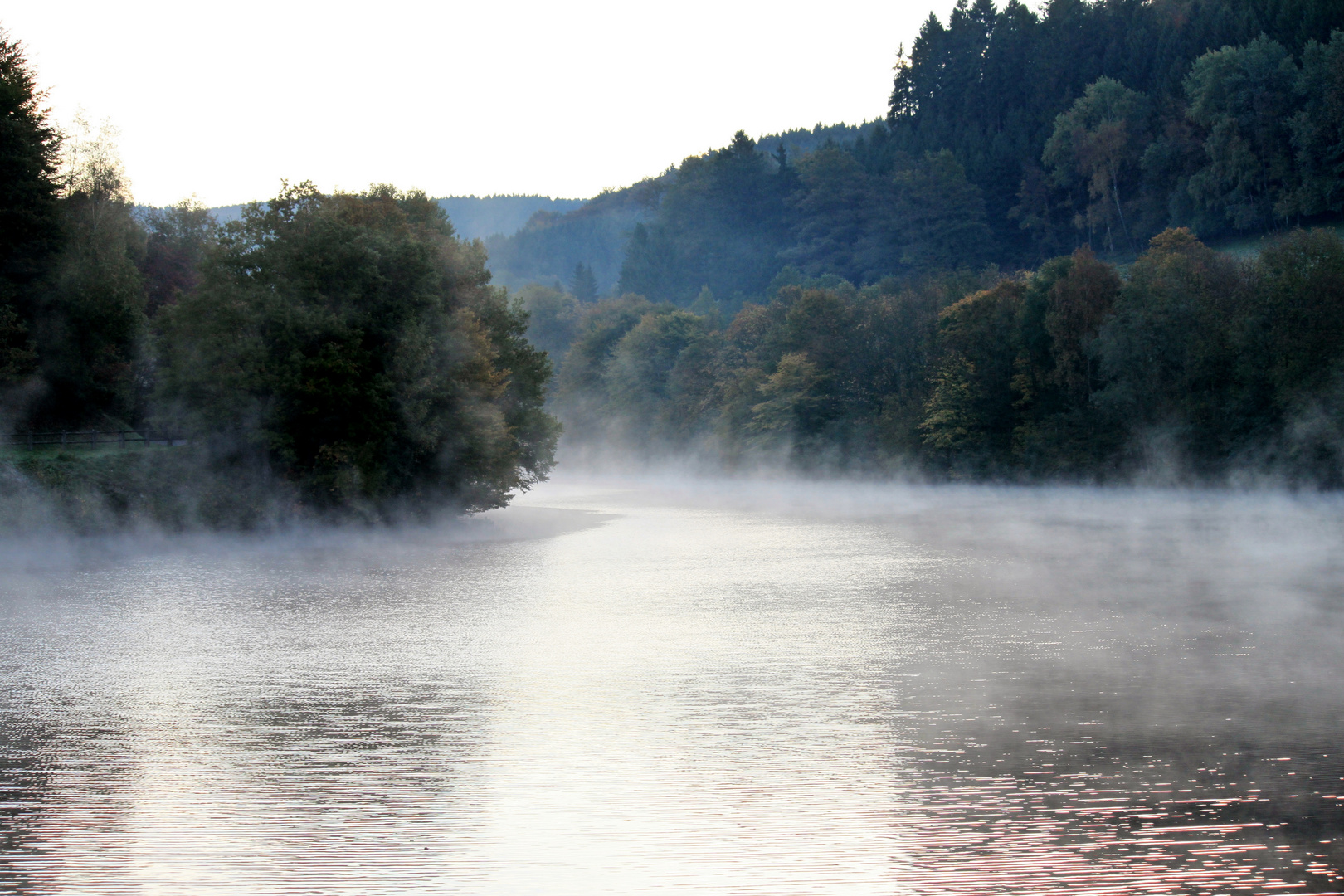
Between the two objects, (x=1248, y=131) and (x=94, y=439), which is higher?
(x=1248, y=131)

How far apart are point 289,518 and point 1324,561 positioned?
38.7 metres

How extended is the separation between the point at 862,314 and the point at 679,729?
281ft

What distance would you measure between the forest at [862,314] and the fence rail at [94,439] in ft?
4.29

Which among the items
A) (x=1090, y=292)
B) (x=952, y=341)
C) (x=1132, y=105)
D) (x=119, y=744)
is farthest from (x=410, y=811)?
(x=1132, y=105)

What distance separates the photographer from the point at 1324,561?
3678 centimetres

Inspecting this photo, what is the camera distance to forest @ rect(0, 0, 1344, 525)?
5091cm

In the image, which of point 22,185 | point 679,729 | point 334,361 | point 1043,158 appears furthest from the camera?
point 1043,158

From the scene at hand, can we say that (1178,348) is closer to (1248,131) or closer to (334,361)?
(1248,131)

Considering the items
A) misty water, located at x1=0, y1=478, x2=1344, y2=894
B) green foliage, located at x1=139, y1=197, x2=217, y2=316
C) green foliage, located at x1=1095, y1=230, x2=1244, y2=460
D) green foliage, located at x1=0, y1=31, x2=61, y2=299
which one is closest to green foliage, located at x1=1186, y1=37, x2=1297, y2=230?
green foliage, located at x1=1095, y1=230, x2=1244, y2=460

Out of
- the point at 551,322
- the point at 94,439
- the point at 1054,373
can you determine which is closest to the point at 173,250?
the point at 94,439

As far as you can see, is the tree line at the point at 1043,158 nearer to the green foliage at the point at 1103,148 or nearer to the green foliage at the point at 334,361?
the green foliage at the point at 1103,148

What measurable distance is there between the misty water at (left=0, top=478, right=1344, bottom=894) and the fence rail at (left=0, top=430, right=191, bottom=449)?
16.3 metres

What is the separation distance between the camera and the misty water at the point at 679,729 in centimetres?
1163

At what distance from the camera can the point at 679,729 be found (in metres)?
17.1
